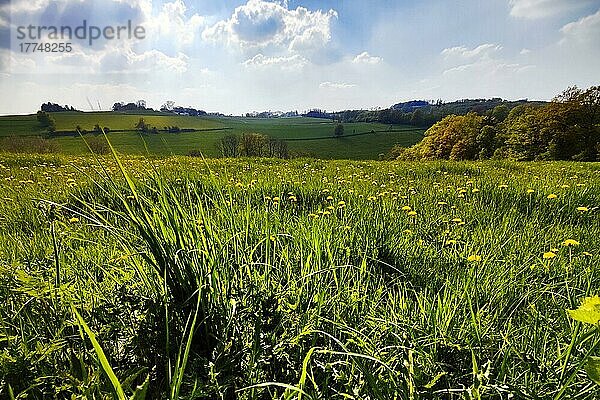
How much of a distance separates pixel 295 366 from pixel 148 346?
0.60 metres

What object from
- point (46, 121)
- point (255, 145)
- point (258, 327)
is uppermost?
point (46, 121)

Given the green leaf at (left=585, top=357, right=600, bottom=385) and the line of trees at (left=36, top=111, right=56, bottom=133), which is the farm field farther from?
the line of trees at (left=36, top=111, right=56, bottom=133)

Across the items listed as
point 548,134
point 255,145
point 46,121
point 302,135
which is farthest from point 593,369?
point 302,135

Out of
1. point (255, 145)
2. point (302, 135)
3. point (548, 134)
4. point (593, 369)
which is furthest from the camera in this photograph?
point (302, 135)

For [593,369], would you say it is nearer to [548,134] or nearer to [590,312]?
[590,312]

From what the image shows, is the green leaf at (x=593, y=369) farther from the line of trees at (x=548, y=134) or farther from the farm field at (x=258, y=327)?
the line of trees at (x=548, y=134)

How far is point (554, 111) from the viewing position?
136 feet

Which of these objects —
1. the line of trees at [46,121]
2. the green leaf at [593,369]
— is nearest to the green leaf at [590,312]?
the green leaf at [593,369]

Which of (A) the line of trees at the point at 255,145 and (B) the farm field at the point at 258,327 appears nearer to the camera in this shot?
(B) the farm field at the point at 258,327

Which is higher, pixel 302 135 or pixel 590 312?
pixel 302 135

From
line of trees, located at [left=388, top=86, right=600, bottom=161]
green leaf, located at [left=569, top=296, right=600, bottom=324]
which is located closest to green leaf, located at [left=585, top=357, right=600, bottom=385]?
green leaf, located at [left=569, top=296, right=600, bottom=324]

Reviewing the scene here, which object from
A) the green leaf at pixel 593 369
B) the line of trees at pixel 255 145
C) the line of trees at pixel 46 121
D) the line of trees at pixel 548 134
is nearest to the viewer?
the green leaf at pixel 593 369

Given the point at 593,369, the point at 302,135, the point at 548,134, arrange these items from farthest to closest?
the point at 302,135 < the point at 548,134 < the point at 593,369

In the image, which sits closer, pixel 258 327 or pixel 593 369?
→ pixel 593 369
